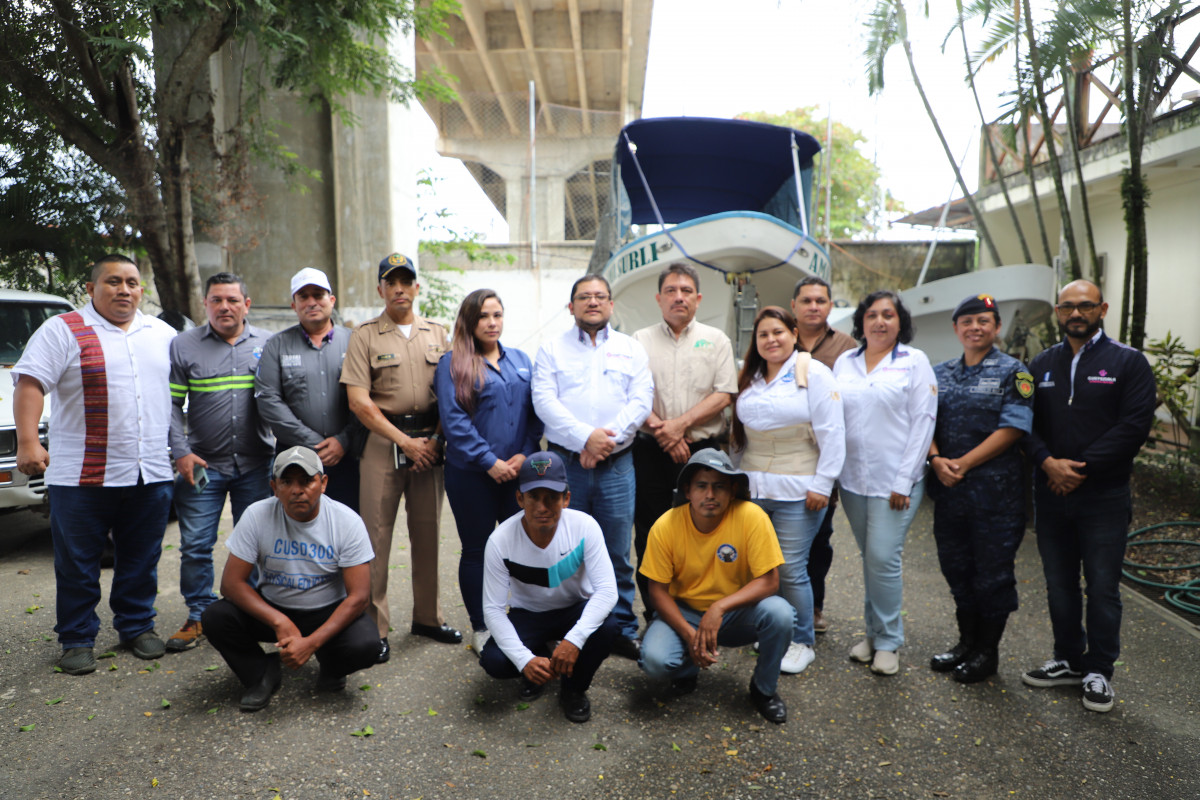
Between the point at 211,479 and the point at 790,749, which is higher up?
the point at 211,479

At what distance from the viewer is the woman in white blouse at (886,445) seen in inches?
144

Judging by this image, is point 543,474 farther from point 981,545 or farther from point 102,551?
point 102,551

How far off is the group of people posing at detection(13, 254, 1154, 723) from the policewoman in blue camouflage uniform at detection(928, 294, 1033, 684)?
0.04ft

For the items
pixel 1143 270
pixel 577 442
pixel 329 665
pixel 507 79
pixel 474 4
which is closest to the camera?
pixel 329 665

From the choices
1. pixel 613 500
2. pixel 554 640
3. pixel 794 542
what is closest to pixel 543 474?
pixel 613 500

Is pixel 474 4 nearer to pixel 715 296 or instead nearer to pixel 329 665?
pixel 715 296

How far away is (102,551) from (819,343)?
381cm

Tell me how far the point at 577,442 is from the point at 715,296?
177 inches

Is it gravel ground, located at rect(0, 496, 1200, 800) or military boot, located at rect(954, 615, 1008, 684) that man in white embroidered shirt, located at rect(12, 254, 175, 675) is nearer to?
gravel ground, located at rect(0, 496, 1200, 800)

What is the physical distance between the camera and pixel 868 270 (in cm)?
1261

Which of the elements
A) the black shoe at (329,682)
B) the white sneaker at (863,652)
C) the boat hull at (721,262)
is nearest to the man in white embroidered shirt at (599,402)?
the white sneaker at (863,652)

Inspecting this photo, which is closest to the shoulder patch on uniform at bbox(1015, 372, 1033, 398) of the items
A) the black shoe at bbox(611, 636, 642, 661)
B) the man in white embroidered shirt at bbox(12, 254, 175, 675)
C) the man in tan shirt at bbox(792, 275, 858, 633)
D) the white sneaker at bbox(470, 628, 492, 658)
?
the man in tan shirt at bbox(792, 275, 858, 633)

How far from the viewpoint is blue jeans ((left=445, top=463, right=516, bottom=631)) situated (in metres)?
3.81

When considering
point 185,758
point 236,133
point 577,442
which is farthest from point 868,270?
point 185,758
